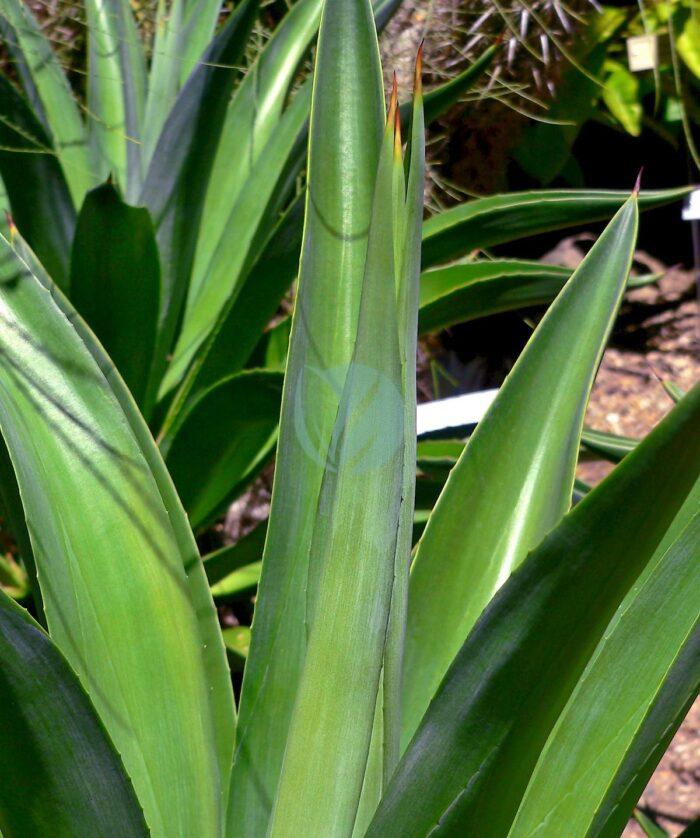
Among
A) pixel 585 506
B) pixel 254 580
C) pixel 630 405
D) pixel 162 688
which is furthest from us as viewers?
pixel 630 405

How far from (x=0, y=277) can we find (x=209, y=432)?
412 millimetres

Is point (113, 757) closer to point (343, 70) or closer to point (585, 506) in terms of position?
point (585, 506)

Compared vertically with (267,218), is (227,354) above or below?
below

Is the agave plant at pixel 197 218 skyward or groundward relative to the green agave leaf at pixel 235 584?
skyward

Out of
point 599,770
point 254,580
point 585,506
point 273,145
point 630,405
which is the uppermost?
point 273,145

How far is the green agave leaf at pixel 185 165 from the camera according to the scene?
100 cm

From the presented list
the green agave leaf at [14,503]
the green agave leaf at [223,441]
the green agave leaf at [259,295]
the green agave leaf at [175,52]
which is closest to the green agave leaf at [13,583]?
the green agave leaf at [223,441]

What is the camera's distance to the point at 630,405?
2.04 meters

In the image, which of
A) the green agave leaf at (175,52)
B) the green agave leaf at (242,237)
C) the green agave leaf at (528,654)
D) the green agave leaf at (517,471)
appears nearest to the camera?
the green agave leaf at (528,654)

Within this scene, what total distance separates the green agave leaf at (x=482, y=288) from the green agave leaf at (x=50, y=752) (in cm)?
64

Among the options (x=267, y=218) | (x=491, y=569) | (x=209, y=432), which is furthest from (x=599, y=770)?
(x=267, y=218)

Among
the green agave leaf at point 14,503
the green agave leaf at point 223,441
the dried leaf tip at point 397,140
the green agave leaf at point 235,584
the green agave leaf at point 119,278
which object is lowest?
the green agave leaf at point 235,584

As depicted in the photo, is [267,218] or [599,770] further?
[267,218]

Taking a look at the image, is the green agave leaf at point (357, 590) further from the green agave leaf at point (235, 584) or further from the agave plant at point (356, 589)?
the green agave leaf at point (235, 584)
